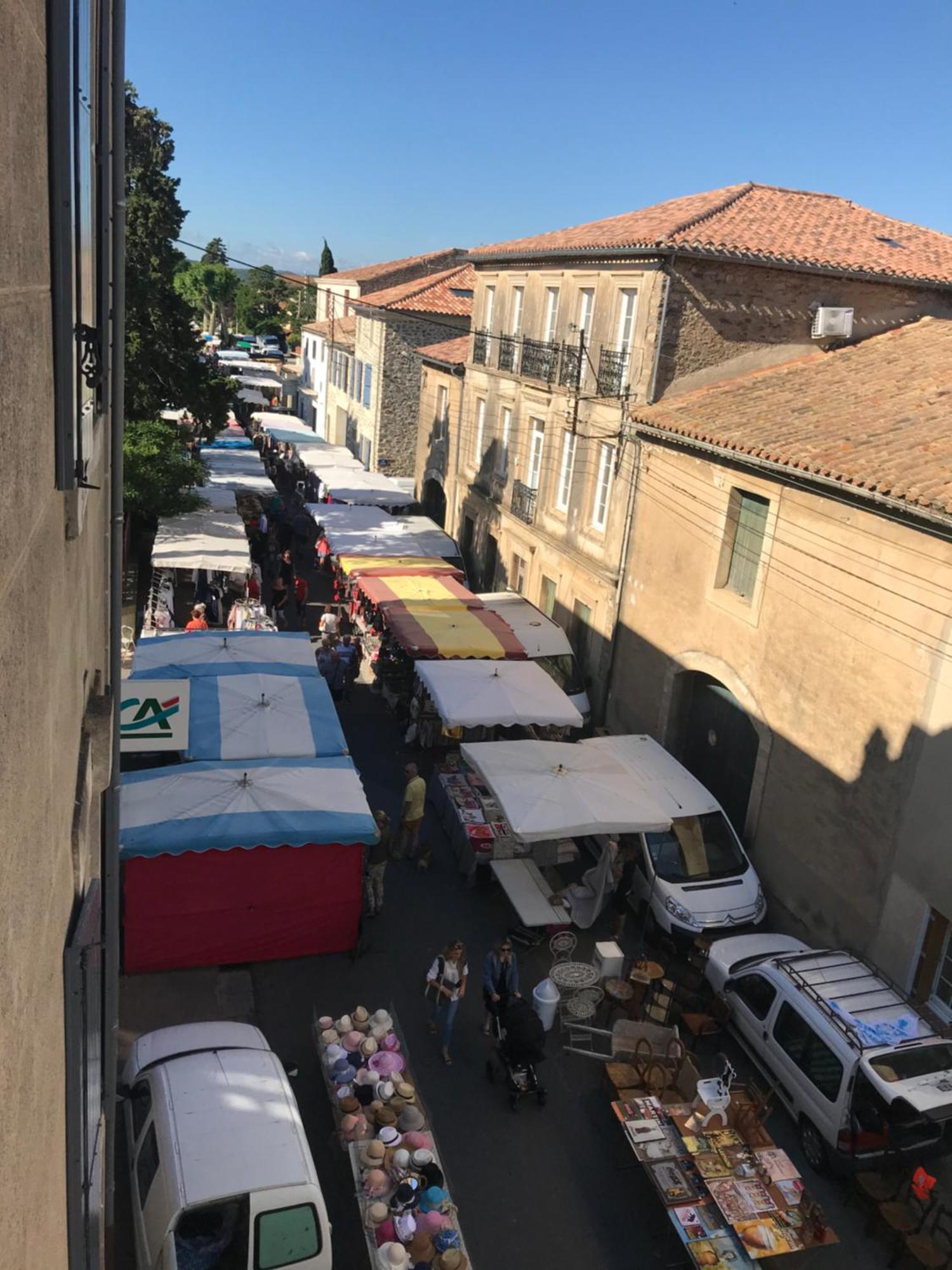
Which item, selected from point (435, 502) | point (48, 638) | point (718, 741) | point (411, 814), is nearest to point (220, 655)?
point (411, 814)

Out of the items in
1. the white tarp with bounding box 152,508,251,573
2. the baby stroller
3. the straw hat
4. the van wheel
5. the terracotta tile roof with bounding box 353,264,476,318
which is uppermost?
the terracotta tile roof with bounding box 353,264,476,318

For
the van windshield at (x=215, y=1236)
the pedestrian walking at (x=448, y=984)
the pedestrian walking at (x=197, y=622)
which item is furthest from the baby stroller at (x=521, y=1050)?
the pedestrian walking at (x=197, y=622)

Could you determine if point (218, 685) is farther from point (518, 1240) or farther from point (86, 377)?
point (86, 377)

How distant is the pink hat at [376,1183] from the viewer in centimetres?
763

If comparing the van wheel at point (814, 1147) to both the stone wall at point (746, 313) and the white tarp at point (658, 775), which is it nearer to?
the white tarp at point (658, 775)

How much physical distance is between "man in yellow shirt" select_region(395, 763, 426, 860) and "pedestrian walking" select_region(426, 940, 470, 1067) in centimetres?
329

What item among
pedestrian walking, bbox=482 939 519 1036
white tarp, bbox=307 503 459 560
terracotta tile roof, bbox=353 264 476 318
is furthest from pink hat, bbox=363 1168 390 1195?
terracotta tile roof, bbox=353 264 476 318

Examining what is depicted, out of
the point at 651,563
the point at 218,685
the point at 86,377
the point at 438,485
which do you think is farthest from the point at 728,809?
the point at 438,485

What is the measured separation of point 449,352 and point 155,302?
9.62 metres

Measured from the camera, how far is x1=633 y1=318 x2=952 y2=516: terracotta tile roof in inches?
457

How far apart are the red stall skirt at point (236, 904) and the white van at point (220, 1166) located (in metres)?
2.48

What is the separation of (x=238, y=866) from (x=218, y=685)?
3747mm

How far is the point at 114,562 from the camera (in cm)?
657

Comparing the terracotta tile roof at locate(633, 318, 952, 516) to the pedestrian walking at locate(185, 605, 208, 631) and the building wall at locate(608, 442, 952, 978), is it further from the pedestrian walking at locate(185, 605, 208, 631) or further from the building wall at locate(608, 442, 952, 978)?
the pedestrian walking at locate(185, 605, 208, 631)
